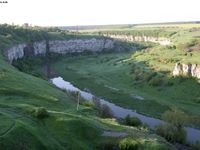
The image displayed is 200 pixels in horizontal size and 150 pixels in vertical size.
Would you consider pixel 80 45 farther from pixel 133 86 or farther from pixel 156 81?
pixel 156 81

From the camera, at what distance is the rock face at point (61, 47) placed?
114775 millimetres

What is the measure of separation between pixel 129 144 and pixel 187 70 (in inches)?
1996

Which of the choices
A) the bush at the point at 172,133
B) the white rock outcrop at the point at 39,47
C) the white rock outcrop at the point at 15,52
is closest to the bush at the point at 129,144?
the bush at the point at 172,133

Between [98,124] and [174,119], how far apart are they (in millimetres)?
13148

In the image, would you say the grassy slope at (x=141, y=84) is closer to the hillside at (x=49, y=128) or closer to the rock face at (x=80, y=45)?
the rock face at (x=80, y=45)

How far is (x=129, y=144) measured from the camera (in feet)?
114

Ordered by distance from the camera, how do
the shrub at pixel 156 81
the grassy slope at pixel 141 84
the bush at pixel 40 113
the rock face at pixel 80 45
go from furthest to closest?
the rock face at pixel 80 45 → the shrub at pixel 156 81 → the grassy slope at pixel 141 84 → the bush at pixel 40 113

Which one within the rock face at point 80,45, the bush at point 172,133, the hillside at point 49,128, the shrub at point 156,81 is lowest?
the rock face at point 80,45

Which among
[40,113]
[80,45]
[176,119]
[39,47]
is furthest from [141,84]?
[80,45]

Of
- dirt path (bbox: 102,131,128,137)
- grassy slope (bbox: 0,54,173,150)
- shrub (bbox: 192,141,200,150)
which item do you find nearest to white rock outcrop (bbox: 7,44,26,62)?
grassy slope (bbox: 0,54,173,150)

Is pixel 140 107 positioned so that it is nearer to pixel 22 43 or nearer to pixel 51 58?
pixel 22 43

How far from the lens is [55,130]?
1425 inches

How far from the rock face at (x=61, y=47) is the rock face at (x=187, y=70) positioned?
39.0 metres

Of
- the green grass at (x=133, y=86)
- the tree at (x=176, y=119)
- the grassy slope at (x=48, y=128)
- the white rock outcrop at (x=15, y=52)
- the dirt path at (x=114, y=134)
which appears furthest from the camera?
the white rock outcrop at (x=15, y=52)
